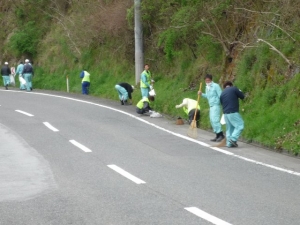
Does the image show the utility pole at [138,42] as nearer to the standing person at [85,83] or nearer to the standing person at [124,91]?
the standing person at [124,91]

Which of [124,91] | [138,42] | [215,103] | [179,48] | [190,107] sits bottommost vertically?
[124,91]

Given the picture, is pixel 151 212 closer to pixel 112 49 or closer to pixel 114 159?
pixel 114 159

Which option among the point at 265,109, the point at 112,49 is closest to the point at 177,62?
the point at 112,49

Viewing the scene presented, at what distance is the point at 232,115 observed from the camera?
16.0 meters

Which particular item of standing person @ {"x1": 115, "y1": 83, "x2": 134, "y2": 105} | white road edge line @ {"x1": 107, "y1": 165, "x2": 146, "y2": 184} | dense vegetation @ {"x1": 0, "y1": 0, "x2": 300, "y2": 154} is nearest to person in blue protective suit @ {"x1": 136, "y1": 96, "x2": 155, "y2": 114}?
dense vegetation @ {"x1": 0, "y1": 0, "x2": 300, "y2": 154}

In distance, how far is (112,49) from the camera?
1374 inches

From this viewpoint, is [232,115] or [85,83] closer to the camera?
[232,115]

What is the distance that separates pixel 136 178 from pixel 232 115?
4883 millimetres

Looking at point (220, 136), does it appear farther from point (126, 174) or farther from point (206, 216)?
point (206, 216)

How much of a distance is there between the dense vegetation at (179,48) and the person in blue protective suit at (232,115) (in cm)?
87

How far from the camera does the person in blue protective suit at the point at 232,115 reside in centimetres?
1588

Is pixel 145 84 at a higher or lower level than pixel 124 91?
higher

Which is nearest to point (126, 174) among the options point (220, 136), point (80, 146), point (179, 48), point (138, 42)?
point (80, 146)

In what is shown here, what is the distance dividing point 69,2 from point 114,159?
92.0 feet
